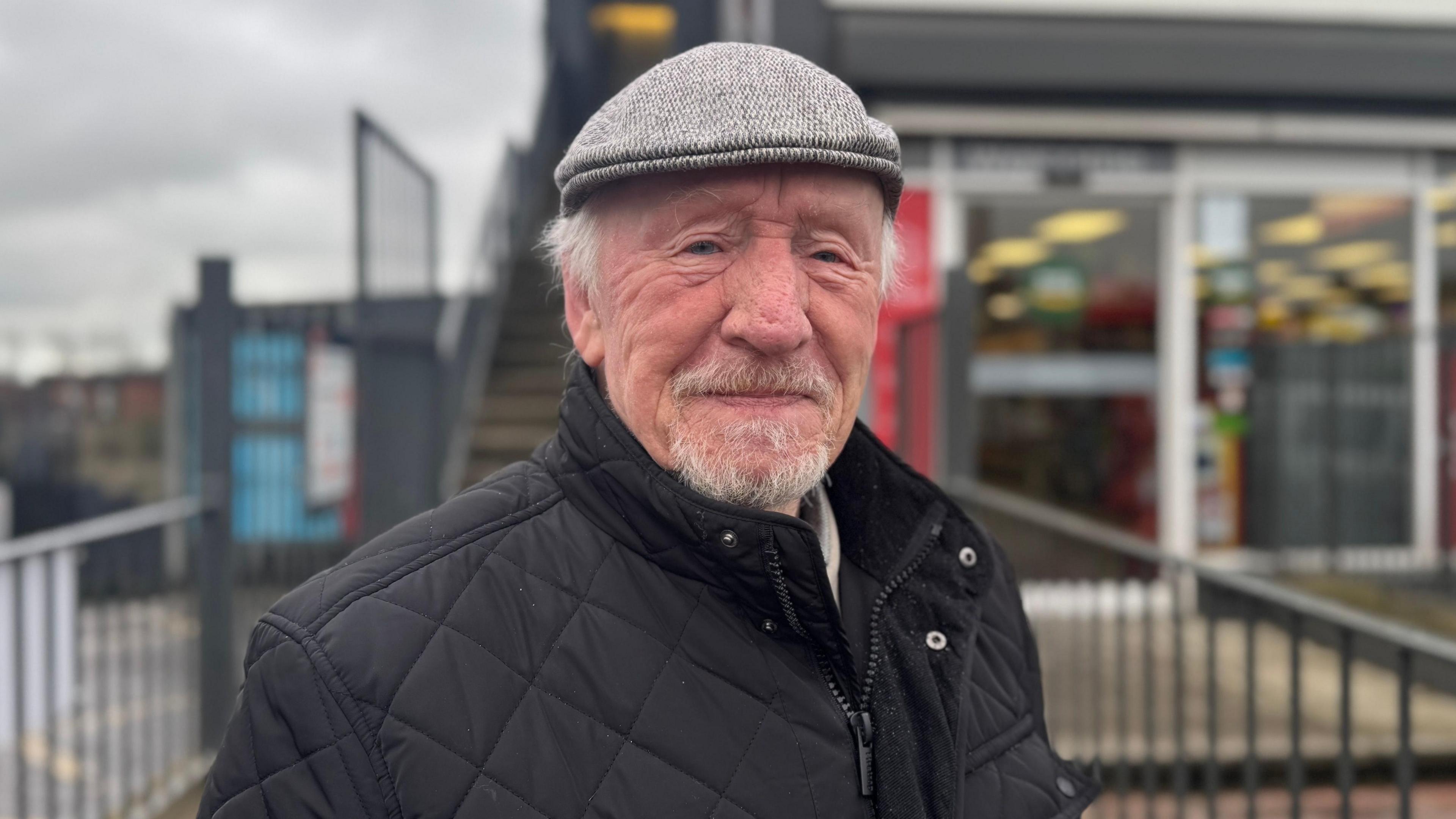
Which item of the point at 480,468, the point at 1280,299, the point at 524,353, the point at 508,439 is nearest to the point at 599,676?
the point at 480,468

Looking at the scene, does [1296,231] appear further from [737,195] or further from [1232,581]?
[737,195]

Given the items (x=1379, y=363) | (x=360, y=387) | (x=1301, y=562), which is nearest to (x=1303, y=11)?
(x=1379, y=363)

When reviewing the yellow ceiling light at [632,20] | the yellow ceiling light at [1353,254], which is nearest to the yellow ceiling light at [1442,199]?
the yellow ceiling light at [1353,254]

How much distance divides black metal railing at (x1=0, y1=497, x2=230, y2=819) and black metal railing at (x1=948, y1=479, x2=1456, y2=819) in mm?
2876

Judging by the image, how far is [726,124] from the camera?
1117 mm

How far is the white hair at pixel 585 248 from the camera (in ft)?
4.17

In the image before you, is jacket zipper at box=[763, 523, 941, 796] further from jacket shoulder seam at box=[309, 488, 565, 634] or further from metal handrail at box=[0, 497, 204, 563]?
metal handrail at box=[0, 497, 204, 563]

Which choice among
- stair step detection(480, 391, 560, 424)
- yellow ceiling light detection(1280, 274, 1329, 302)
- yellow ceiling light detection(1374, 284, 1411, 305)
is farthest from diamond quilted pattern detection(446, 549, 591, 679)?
yellow ceiling light detection(1374, 284, 1411, 305)

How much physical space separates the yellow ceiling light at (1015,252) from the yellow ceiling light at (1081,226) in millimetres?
77

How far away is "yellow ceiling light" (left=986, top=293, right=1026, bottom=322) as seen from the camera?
7.45m

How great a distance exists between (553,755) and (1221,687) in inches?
210

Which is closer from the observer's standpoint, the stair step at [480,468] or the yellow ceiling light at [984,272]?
the stair step at [480,468]

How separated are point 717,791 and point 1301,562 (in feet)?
21.7

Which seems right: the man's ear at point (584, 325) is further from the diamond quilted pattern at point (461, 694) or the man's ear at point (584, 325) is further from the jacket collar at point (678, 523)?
the diamond quilted pattern at point (461, 694)
